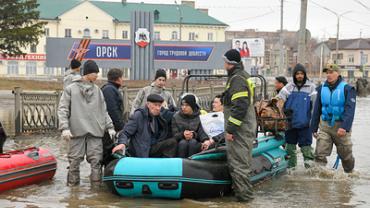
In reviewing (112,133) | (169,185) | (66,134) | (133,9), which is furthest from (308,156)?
(133,9)

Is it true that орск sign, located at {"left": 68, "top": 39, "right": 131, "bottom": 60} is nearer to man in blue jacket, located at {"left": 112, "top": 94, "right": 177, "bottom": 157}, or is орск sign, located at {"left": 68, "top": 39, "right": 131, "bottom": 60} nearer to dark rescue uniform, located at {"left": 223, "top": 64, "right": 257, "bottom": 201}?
man in blue jacket, located at {"left": 112, "top": 94, "right": 177, "bottom": 157}

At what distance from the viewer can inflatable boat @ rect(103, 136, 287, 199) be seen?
317 inches

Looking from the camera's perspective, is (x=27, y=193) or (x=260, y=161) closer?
(x=27, y=193)

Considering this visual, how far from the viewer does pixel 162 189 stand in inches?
321

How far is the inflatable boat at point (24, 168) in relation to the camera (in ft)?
28.6

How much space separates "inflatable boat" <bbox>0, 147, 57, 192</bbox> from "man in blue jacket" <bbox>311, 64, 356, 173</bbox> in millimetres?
4233

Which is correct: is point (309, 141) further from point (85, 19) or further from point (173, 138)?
point (85, 19)

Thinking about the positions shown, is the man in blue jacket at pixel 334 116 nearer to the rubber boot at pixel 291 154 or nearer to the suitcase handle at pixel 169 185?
the rubber boot at pixel 291 154

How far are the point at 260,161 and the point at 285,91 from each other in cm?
164

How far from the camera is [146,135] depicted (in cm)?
891

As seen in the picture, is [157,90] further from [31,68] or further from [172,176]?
[31,68]

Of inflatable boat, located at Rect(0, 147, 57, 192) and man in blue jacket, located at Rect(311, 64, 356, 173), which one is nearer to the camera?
inflatable boat, located at Rect(0, 147, 57, 192)

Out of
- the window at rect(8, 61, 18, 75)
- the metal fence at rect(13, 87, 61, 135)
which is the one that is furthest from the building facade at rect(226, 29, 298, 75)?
the metal fence at rect(13, 87, 61, 135)

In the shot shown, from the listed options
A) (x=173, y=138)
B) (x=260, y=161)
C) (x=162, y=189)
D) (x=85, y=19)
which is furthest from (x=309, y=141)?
(x=85, y=19)
